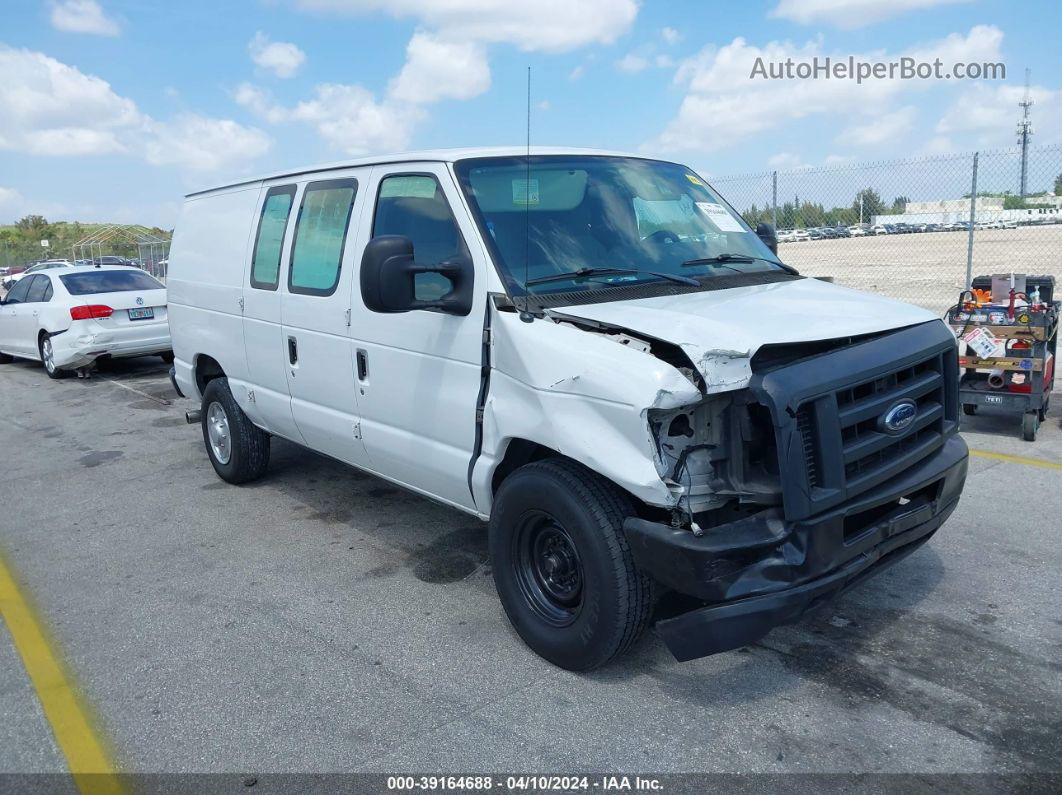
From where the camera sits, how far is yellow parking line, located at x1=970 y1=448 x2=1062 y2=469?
20.9 ft

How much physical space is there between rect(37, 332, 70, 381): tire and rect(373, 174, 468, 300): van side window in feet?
31.6

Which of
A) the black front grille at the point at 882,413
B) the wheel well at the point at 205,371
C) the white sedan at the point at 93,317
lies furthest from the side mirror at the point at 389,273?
the white sedan at the point at 93,317

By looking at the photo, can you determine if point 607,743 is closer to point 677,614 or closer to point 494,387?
point 677,614

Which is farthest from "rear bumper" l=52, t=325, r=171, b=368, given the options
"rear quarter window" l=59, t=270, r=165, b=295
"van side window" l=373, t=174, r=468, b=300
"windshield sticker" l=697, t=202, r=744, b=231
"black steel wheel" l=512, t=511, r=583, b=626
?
"black steel wheel" l=512, t=511, r=583, b=626

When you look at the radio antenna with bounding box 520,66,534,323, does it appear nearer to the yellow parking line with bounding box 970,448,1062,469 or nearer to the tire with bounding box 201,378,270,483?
the tire with bounding box 201,378,270,483

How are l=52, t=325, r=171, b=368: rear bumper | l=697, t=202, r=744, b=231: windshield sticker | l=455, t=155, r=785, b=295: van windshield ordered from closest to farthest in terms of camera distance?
1. l=455, t=155, r=785, b=295: van windshield
2. l=697, t=202, r=744, b=231: windshield sticker
3. l=52, t=325, r=171, b=368: rear bumper

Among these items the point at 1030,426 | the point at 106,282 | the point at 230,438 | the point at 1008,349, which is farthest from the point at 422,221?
the point at 106,282

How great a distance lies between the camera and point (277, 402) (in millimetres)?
5645

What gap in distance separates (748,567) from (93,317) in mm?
11087

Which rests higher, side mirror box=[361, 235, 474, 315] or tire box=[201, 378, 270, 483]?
side mirror box=[361, 235, 474, 315]

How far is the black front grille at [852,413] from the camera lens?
3.05m

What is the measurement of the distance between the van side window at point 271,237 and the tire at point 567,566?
255cm

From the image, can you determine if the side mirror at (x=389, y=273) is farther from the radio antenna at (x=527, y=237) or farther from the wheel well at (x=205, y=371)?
the wheel well at (x=205, y=371)

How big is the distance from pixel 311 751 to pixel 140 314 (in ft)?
33.5
